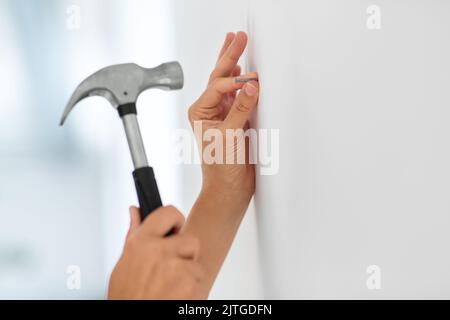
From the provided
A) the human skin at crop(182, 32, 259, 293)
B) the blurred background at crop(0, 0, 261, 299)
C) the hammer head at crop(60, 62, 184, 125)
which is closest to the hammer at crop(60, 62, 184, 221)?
the hammer head at crop(60, 62, 184, 125)

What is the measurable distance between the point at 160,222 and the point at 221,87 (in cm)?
29

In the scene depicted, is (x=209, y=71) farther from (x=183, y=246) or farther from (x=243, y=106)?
(x=183, y=246)

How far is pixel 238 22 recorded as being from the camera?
105cm

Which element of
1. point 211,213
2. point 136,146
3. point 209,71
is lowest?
point 211,213

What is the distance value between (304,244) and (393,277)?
0.15 metres

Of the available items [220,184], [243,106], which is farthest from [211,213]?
[243,106]

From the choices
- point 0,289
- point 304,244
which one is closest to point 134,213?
point 304,244

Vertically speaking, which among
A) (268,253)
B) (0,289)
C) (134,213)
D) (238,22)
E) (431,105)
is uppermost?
(238,22)

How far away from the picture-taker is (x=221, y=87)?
80 cm

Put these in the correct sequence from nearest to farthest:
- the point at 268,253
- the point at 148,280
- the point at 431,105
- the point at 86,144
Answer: the point at 431,105, the point at 148,280, the point at 268,253, the point at 86,144

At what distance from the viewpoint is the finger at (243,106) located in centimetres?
76

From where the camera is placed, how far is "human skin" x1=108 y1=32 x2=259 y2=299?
593 mm

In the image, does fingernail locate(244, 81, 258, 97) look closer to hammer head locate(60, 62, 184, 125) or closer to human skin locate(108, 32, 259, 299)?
human skin locate(108, 32, 259, 299)

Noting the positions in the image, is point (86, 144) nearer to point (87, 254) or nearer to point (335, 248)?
point (87, 254)
